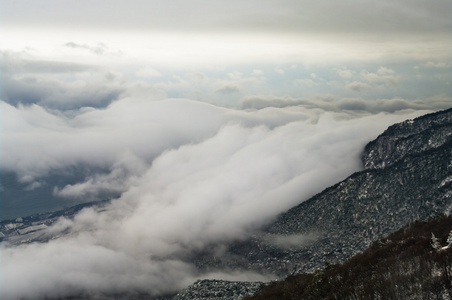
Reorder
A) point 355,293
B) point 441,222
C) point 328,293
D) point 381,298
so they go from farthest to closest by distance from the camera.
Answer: point 441,222 → point 328,293 → point 355,293 → point 381,298

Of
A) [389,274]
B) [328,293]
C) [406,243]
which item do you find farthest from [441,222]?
[328,293]

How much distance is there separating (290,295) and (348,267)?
89.7ft

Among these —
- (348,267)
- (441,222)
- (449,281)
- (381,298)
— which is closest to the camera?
(449,281)

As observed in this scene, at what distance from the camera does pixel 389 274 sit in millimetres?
126500

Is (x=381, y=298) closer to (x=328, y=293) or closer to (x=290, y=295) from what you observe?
(x=328, y=293)

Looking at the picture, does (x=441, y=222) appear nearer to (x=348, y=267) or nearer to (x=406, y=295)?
(x=348, y=267)

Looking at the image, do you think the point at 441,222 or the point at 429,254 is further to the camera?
the point at 441,222

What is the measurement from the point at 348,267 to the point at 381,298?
159 feet

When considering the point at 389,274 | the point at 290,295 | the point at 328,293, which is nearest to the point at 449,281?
the point at 389,274

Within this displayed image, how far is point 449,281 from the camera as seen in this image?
99.0m

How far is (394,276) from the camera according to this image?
118m

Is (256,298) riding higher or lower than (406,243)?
lower

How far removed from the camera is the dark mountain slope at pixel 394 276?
102688mm

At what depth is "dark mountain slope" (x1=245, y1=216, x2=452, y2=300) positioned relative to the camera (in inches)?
4043
